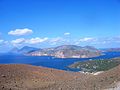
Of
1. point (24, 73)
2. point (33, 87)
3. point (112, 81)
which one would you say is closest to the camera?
point (112, 81)

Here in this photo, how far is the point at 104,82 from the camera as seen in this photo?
23156 millimetres

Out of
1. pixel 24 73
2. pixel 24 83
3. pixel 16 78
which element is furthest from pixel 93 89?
pixel 24 73

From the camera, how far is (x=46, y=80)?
103ft

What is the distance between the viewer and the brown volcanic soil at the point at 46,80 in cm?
2310

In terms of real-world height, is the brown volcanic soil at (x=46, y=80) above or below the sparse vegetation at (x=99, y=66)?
above

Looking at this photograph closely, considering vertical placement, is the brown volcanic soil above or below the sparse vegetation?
above

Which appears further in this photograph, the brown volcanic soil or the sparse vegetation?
the sparse vegetation

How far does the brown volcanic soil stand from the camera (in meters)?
23.1

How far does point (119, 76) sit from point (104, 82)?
1.90 meters

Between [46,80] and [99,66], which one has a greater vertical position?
[46,80]

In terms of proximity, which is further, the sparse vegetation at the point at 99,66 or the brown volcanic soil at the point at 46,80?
the sparse vegetation at the point at 99,66

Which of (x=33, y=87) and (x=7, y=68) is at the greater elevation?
(x=7, y=68)

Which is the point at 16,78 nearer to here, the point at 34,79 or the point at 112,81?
the point at 34,79

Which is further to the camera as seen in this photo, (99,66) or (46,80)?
(99,66)
